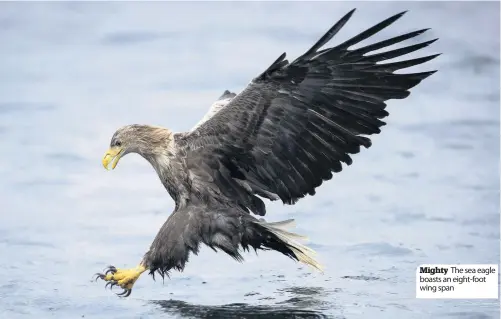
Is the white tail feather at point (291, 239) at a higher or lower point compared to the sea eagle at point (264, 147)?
lower

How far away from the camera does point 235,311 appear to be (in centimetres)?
679

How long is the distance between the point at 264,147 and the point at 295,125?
22 cm

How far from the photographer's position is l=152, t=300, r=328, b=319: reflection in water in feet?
22.0

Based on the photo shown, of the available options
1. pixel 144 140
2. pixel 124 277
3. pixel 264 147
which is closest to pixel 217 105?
pixel 144 140

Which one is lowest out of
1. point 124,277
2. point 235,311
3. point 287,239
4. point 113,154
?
point 235,311

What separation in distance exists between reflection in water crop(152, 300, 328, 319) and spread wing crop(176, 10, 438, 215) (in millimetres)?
619

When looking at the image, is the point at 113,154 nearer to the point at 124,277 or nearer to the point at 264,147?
the point at 124,277

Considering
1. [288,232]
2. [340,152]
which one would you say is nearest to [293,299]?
[288,232]

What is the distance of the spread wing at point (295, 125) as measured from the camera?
6.59 metres

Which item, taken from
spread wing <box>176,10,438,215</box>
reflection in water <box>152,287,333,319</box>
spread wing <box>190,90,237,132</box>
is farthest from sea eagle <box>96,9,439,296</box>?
spread wing <box>190,90,237,132</box>

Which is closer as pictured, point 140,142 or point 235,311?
point 235,311

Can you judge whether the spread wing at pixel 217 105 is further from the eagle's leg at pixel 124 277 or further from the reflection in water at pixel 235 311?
the reflection in water at pixel 235 311

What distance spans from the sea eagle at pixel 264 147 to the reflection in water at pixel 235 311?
9.0 inches

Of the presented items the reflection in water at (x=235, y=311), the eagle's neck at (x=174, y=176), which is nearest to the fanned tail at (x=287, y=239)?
the reflection in water at (x=235, y=311)
